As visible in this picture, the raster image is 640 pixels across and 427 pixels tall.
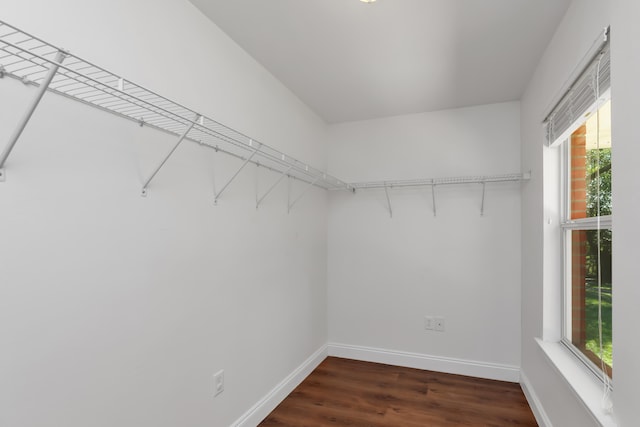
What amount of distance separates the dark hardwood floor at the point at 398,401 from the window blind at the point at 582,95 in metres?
1.81

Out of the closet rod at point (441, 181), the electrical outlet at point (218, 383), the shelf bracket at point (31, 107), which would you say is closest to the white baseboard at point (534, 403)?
the closet rod at point (441, 181)

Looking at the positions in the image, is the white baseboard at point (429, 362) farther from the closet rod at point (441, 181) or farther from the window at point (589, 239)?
the closet rod at point (441, 181)

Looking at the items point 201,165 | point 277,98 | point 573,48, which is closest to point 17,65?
point 201,165

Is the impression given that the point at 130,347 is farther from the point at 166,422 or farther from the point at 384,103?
the point at 384,103

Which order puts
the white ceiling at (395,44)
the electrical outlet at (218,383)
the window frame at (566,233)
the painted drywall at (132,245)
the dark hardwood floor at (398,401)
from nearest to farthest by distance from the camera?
the painted drywall at (132,245)
the white ceiling at (395,44)
the electrical outlet at (218,383)
the window frame at (566,233)
the dark hardwood floor at (398,401)

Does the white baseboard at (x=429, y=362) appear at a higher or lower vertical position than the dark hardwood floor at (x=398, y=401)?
higher

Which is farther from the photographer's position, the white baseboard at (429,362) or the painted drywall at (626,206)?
the white baseboard at (429,362)

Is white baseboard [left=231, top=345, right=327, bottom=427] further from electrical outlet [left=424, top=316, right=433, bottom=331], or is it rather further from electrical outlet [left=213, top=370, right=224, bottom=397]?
electrical outlet [left=424, top=316, right=433, bottom=331]

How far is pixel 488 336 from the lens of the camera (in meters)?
2.88

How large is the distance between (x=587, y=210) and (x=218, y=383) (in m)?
2.11

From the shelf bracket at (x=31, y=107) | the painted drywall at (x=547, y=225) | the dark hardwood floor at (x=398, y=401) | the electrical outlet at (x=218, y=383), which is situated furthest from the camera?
the dark hardwood floor at (x=398, y=401)

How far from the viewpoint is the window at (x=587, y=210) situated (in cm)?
144

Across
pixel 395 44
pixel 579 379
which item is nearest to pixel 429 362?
pixel 579 379

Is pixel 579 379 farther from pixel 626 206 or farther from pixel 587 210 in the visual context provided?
pixel 626 206
